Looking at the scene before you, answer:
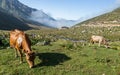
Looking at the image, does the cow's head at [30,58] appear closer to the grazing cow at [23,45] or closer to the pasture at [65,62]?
the grazing cow at [23,45]

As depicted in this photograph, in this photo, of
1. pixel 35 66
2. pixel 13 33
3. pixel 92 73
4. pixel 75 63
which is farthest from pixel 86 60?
pixel 13 33

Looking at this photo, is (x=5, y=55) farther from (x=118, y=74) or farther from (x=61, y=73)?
(x=118, y=74)

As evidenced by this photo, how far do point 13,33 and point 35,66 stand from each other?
15.8ft

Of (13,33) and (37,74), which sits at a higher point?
(13,33)

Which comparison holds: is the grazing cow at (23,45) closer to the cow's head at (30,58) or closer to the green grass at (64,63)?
the cow's head at (30,58)

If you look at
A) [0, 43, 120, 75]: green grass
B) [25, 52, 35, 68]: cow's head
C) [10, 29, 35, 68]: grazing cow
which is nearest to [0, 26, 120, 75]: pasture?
[0, 43, 120, 75]: green grass

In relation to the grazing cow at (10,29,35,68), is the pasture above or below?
below

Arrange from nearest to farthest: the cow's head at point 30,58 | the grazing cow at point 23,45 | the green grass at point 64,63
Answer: the cow's head at point 30,58, the grazing cow at point 23,45, the green grass at point 64,63

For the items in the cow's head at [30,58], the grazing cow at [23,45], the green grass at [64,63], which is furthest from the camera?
the green grass at [64,63]

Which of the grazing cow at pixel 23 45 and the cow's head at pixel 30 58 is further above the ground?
the grazing cow at pixel 23 45

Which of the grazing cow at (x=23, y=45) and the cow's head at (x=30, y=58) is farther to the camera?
the grazing cow at (x=23, y=45)

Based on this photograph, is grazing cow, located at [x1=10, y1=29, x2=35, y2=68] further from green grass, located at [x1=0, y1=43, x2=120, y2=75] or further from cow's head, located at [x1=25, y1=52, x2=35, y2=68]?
green grass, located at [x1=0, y1=43, x2=120, y2=75]

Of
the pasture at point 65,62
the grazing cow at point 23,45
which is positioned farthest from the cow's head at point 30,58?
the pasture at point 65,62

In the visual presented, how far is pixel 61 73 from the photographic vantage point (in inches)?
1017
